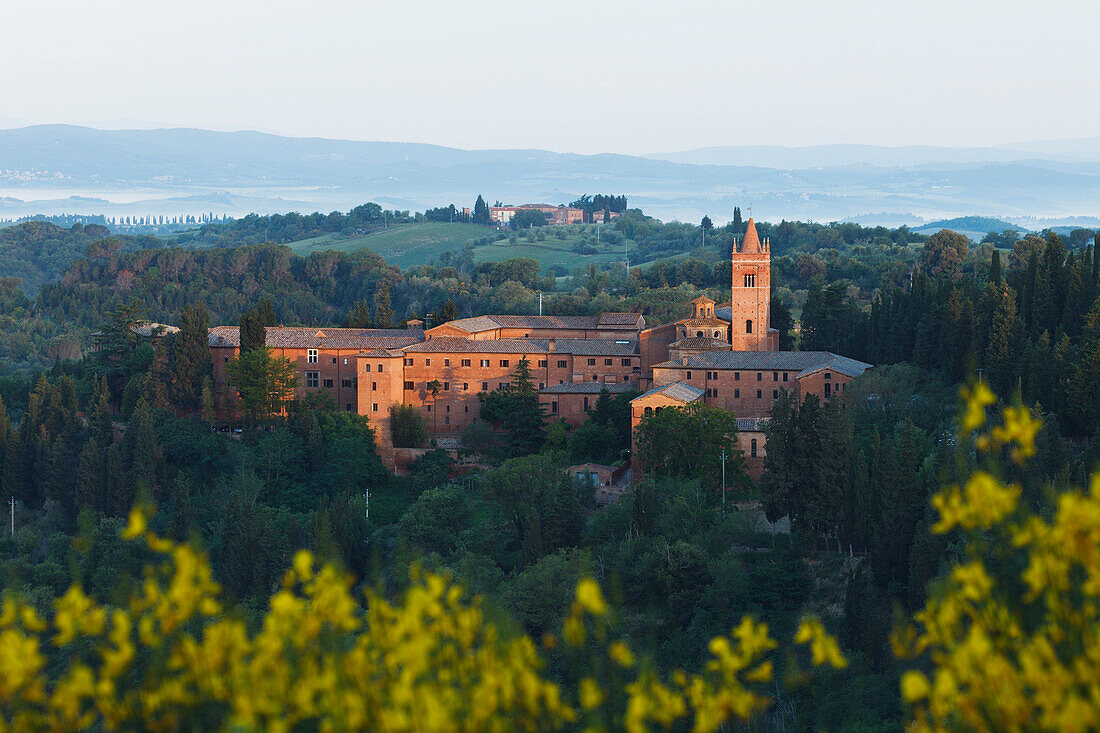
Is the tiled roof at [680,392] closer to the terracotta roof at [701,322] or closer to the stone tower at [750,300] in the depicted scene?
the terracotta roof at [701,322]

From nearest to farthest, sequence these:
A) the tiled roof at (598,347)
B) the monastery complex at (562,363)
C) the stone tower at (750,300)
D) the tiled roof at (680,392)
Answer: the tiled roof at (680,392), the monastery complex at (562,363), the tiled roof at (598,347), the stone tower at (750,300)

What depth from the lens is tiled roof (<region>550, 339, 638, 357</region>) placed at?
142ft

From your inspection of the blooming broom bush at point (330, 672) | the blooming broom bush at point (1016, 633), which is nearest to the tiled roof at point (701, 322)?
the blooming broom bush at point (1016, 633)

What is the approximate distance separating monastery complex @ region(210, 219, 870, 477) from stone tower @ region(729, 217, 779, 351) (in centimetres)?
3

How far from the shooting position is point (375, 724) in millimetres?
7570

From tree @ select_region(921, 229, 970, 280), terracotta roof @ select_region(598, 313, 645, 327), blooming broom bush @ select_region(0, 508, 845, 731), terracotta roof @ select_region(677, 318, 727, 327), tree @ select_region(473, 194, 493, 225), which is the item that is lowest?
terracotta roof @ select_region(598, 313, 645, 327)

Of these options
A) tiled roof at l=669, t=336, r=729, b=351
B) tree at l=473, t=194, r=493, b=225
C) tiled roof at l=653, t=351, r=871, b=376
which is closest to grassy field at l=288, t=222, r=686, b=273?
tree at l=473, t=194, r=493, b=225

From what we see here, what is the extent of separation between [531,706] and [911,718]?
43.9 ft

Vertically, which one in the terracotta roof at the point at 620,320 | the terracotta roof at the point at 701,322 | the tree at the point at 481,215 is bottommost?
the terracotta roof at the point at 620,320

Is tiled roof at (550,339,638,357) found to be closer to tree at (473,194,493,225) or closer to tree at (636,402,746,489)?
tree at (636,402,746,489)

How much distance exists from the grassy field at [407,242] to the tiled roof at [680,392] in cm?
8040

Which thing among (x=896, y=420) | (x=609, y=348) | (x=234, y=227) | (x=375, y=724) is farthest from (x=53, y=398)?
(x=234, y=227)

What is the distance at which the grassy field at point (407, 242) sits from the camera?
123 meters

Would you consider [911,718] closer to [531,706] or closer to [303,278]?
[531,706]
